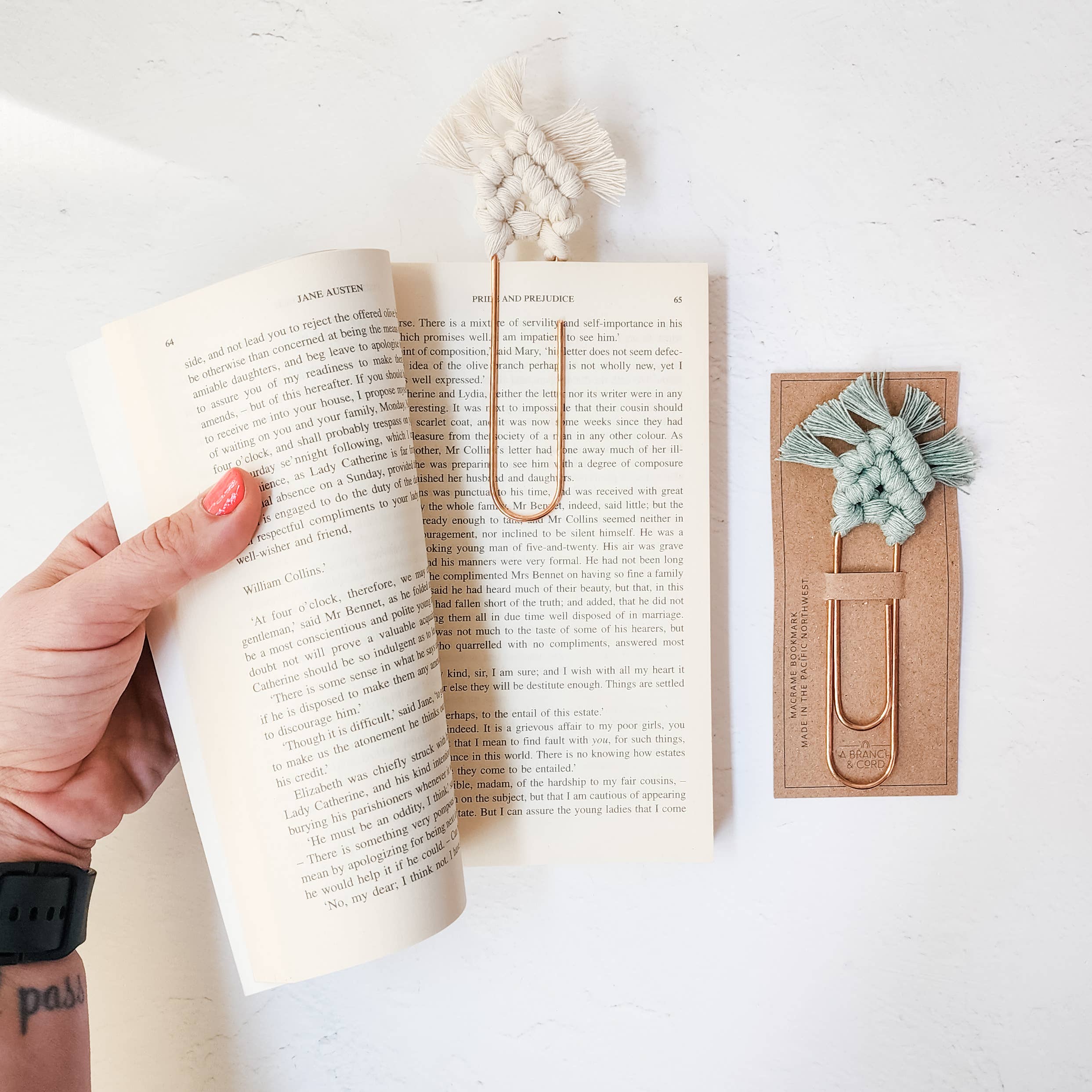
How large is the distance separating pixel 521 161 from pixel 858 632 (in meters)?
0.48

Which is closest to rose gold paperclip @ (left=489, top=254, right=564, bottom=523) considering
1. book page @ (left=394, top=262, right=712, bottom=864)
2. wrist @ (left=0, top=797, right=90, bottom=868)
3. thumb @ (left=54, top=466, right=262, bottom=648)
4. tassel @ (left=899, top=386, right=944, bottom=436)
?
book page @ (left=394, top=262, right=712, bottom=864)

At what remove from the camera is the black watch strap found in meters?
0.55

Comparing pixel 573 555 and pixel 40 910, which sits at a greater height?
pixel 573 555

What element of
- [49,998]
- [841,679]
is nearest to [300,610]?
[49,998]

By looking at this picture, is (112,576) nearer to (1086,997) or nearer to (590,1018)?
(590,1018)

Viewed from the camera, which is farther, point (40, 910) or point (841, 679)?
point (841, 679)

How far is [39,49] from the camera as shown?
0.62m

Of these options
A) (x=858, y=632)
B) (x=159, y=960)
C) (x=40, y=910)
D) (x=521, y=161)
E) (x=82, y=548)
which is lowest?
(x=159, y=960)

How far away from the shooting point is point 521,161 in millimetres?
574

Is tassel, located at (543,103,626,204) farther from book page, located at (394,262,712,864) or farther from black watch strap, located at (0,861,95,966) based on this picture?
black watch strap, located at (0,861,95,966)

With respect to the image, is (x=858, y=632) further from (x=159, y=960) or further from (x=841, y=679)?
(x=159, y=960)

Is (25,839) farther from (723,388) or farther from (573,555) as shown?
(723,388)

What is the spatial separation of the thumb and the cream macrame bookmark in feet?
0.90

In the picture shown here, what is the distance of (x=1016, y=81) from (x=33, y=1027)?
109 centimetres
